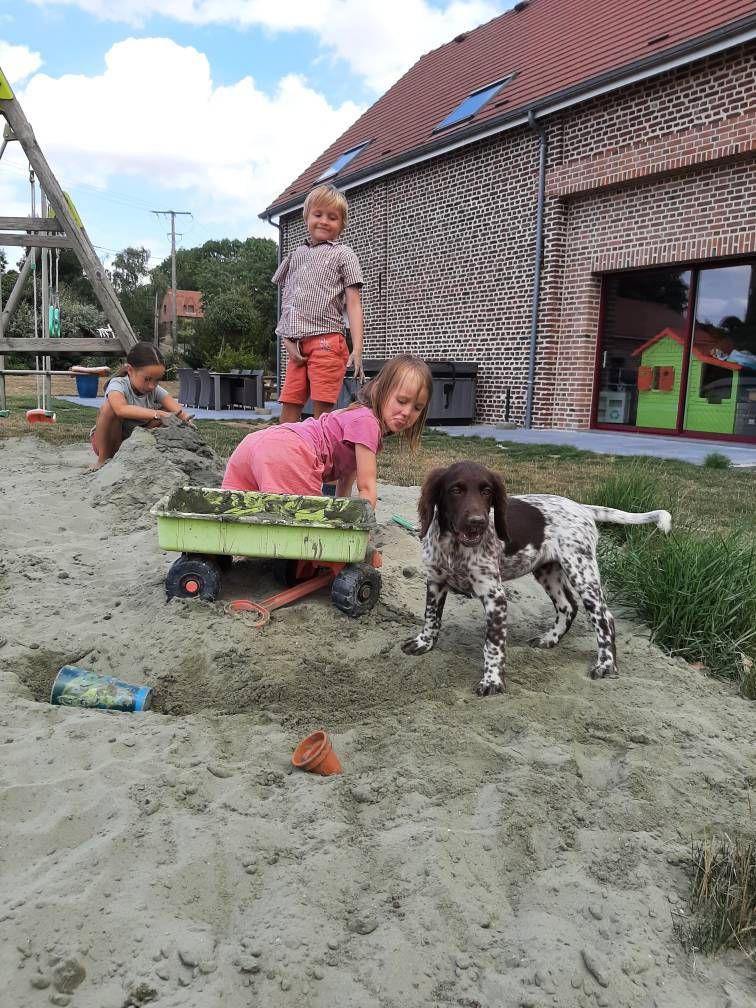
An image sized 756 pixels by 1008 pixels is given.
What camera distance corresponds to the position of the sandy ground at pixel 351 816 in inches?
58.3

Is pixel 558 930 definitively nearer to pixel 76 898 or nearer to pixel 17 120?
pixel 76 898

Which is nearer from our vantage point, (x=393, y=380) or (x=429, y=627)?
(x=429, y=627)

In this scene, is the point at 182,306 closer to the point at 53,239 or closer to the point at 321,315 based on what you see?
the point at 53,239

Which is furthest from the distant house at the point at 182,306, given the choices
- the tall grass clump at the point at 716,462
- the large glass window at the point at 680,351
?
the tall grass clump at the point at 716,462

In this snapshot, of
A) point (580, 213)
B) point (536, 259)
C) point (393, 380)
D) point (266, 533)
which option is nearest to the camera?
point (266, 533)

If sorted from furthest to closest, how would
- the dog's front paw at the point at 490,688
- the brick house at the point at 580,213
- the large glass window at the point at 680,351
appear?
the large glass window at the point at 680,351 < the brick house at the point at 580,213 < the dog's front paw at the point at 490,688

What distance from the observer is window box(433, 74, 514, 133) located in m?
14.4

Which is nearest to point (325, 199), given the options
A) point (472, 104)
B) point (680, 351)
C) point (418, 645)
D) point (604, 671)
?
point (418, 645)

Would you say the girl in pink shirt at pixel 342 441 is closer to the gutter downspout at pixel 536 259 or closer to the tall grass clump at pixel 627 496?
the tall grass clump at pixel 627 496

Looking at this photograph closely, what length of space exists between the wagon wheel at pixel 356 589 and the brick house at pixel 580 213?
29.7ft

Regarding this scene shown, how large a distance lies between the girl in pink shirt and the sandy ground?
2.19 feet

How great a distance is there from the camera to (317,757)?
7.09ft

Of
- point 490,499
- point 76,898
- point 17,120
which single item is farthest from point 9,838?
point 17,120

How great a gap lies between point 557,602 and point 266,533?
125 centimetres
